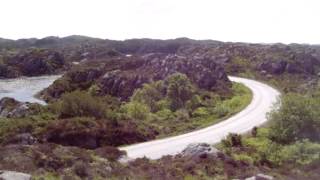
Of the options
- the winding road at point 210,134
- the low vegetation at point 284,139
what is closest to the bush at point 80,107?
the winding road at point 210,134

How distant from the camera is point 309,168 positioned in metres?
23.5

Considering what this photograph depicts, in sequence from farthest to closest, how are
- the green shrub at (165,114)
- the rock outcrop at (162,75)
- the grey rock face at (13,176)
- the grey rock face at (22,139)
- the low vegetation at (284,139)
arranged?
the rock outcrop at (162,75) < the green shrub at (165,114) < the grey rock face at (22,139) < the low vegetation at (284,139) < the grey rock face at (13,176)

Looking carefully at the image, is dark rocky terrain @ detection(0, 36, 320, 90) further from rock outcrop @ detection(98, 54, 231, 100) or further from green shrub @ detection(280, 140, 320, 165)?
green shrub @ detection(280, 140, 320, 165)

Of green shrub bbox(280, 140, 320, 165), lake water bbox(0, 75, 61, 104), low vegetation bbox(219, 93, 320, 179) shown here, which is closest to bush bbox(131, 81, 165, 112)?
lake water bbox(0, 75, 61, 104)

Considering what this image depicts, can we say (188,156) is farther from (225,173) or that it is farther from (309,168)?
(309,168)

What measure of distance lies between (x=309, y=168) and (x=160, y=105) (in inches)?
1881

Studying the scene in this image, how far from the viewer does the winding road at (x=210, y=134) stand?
3566cm

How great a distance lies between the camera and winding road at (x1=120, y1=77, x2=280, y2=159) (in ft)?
117

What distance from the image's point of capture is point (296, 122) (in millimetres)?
38750

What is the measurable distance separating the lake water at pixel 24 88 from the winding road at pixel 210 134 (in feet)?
162

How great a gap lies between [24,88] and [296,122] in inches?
3901

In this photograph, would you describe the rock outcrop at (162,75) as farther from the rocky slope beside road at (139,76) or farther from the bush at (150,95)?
the bush at (150,95)

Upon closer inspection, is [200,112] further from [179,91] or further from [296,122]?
[296,122]

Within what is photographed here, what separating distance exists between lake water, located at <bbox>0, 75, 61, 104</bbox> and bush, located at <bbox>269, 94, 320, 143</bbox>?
66186 mm
